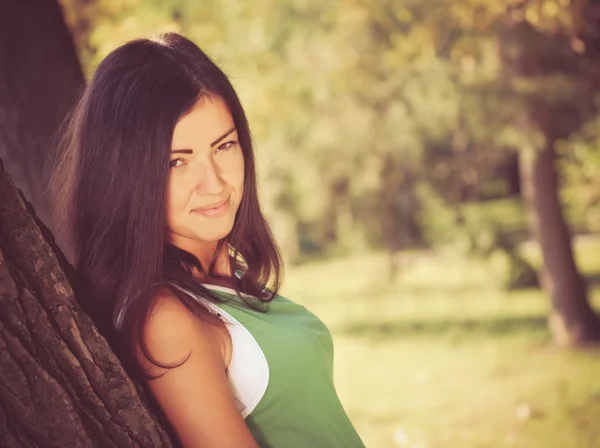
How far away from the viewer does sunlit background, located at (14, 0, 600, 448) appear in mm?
6129

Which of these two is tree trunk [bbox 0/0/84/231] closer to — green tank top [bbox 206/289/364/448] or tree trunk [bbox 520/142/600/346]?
green tank top [bbox 206/289/364/448]

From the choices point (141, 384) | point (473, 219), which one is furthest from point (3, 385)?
point (473, 219)

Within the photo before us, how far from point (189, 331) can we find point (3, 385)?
0.41m

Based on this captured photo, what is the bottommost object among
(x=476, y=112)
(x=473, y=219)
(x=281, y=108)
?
(x=473, y=219)

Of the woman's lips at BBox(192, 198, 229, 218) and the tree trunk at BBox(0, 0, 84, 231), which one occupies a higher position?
the tree trunk at BBox(0, 0, 84, 231)

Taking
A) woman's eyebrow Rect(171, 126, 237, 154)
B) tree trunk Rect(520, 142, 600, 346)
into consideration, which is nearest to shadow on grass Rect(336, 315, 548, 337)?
tree trunk Rect(520, 142, 600, 346)

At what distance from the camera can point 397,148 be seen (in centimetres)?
1215

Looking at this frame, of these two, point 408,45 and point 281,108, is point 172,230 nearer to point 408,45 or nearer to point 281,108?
point 408,45

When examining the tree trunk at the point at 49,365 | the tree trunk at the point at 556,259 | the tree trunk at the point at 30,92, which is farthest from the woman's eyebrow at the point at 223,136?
the tree trunk at the point at 556,259

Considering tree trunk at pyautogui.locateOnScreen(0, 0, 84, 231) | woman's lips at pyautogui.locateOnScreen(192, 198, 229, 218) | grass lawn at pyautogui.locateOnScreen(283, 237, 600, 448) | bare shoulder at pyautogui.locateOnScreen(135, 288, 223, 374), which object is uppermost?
tree trunk at pyautogui.locateOnScreen(0, 0, 84, 231)

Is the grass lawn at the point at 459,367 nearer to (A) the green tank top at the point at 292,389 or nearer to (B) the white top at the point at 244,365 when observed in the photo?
(A) the green tank top at the point at 292,389

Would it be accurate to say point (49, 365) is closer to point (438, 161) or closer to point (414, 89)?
point (414, 89)

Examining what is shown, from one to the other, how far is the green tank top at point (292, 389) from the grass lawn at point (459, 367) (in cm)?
443

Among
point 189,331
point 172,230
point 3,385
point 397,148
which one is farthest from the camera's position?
point 397,148
